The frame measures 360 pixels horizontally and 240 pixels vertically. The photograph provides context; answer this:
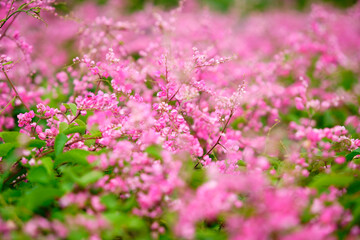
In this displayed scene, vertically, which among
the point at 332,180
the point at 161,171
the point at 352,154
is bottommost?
the point at 352,154

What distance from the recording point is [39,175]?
1.50m

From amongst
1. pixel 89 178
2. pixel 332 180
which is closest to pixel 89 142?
pixel 89 178

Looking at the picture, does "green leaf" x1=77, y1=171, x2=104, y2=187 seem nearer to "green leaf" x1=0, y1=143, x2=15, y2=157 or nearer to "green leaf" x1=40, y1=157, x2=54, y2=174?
"green leaf" x1=40, y1=157, x2=54, y2=174

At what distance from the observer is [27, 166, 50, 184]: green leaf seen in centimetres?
149

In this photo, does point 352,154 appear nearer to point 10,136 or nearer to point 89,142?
point 89,142

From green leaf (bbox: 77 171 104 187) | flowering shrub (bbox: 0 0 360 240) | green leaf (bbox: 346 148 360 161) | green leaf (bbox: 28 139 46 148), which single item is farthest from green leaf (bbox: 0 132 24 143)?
green leaf (bbox: 346 148 360 161)

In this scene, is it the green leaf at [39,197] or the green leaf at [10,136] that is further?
the green leaf at [10,136]

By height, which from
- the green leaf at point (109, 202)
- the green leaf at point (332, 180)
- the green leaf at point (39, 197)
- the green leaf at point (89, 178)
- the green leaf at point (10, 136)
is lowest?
the green leaf at point (332, 180)

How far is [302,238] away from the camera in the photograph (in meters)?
1.11

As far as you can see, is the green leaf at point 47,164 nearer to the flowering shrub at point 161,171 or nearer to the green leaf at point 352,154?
the flowering shrub at point 161,171

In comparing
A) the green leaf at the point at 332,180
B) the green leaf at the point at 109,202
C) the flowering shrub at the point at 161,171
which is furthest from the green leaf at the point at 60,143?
the green leaf at the point at 332,180

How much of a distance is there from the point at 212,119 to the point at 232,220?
0.97m

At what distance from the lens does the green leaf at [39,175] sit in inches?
58.7

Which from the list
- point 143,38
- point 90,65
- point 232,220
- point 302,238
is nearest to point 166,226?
point 232,220
